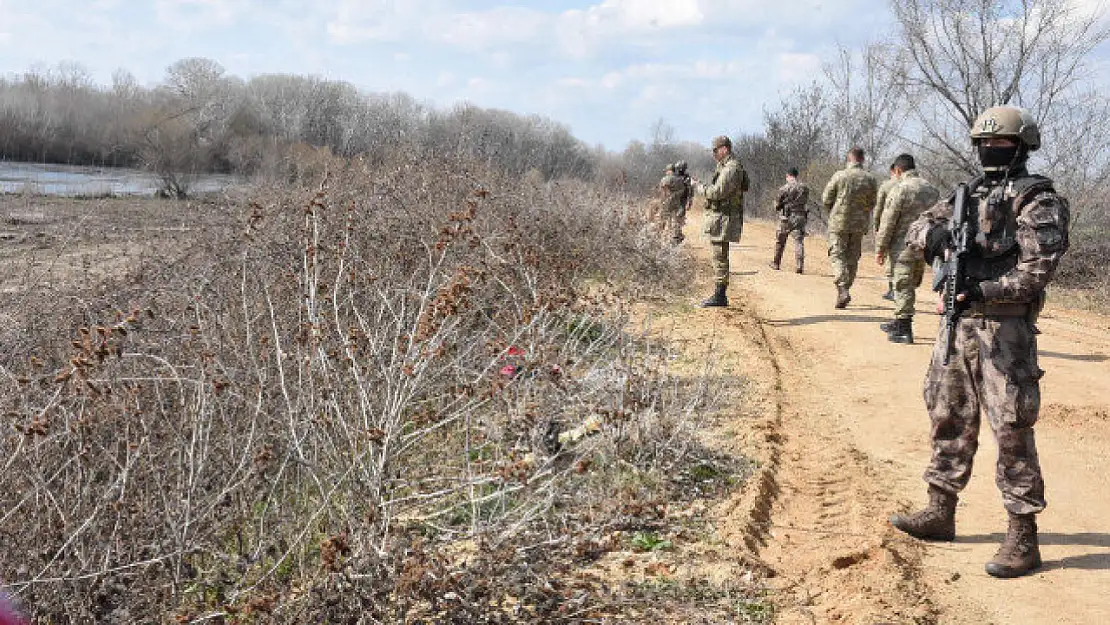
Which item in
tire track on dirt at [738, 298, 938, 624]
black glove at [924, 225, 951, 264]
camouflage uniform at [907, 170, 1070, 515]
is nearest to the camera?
tire track on dirt at [738, 298, 938, 624]

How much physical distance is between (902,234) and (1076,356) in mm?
2142

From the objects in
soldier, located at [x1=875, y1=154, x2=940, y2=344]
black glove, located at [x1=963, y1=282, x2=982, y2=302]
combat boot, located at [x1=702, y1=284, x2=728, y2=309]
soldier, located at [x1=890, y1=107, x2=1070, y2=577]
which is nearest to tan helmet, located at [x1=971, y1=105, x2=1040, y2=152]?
soldier, located at [x1=890, y1=107, x2=1070, y2=577]

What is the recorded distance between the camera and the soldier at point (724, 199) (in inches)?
396

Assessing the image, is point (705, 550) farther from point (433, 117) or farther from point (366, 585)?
point (433, 117)

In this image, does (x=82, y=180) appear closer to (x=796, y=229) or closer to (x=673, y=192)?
(x=673, y=192)

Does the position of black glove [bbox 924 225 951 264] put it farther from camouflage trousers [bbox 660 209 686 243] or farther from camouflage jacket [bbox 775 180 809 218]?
camouflage trousers [bbox 660 209 686 243]

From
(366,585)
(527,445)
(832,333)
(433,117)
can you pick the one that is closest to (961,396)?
(527,445)

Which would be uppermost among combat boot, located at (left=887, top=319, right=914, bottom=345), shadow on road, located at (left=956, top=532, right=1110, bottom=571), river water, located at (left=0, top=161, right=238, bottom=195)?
river water, located at (left=0, top=161, right=238, bottom=195)

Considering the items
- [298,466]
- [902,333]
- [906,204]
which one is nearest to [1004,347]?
[298,466]

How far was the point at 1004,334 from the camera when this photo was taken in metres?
4.00

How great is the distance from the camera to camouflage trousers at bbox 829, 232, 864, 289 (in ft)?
34.5

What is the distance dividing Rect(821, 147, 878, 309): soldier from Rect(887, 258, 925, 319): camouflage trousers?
146 cm

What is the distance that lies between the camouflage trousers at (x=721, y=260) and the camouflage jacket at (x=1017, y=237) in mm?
6040

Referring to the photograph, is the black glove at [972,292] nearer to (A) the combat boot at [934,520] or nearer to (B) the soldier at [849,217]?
(A) the combat boot at [934,520]
